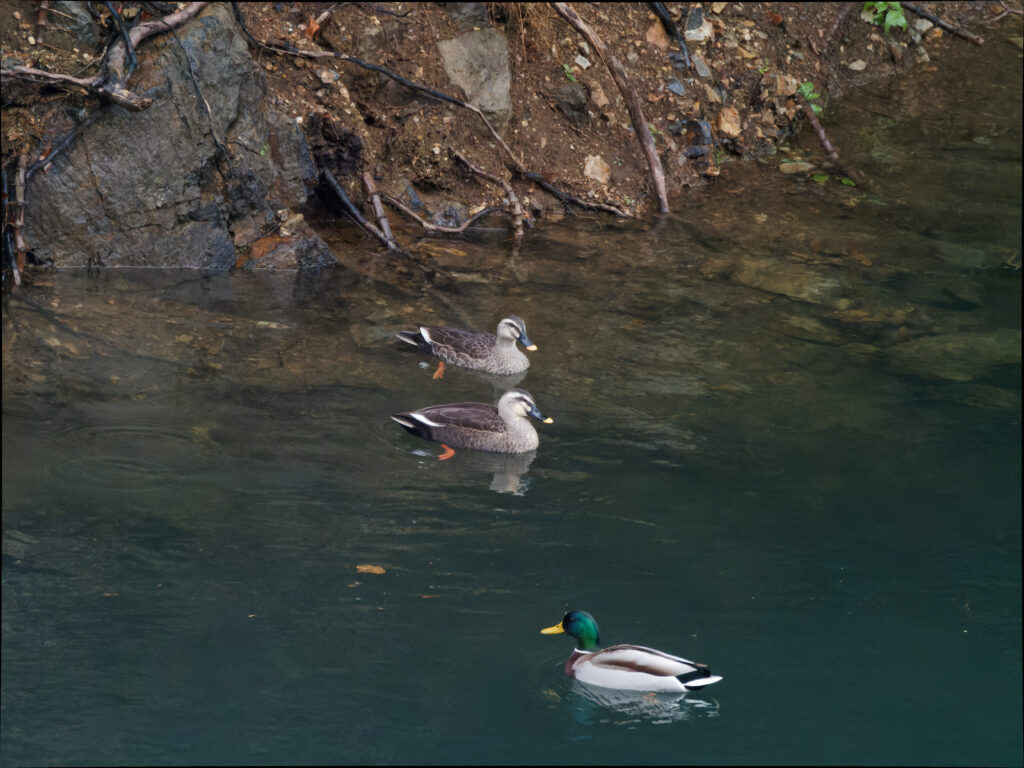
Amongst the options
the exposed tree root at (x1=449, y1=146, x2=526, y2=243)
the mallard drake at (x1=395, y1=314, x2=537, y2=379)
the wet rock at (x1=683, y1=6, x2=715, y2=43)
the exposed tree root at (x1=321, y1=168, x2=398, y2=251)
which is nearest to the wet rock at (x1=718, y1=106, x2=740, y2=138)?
the wet rock at (x1=683, y1=6, x2=715, y2=43)

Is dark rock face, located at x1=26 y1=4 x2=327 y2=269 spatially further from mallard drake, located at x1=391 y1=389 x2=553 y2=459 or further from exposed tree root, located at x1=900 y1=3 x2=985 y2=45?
exposed tree root, located at x1=900 y1=3 x2=985 y2=45

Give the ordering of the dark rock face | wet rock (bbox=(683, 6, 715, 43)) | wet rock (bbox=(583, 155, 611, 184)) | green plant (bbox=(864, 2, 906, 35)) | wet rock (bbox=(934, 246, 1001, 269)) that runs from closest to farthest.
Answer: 1. the dark rock face
2. wet rock (bbox=(934, 246, 1001, 269))
3. wet rock (bbox=(583, 155, 611, 184))
4. wet rock (bbox=(683, 6, 715, 43))
5. green plant (bbox=(864, 2, 906, 35))

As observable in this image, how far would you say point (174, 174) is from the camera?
1093 centimetres

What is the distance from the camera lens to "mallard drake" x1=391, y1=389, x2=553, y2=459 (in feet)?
27.1

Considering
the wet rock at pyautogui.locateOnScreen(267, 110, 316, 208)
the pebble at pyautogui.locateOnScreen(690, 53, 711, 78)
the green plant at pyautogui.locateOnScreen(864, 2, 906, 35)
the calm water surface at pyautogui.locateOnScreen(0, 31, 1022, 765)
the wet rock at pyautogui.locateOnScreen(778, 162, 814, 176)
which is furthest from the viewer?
the green plant at pyautogui.locateOnScreen(864, 2, 906, 35)

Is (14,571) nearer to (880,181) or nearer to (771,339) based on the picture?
(771,339)

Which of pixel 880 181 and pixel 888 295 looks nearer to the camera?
pixel 888 295

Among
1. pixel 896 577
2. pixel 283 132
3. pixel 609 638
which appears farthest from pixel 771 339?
pixel 283 132

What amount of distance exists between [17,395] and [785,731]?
19.9 ft

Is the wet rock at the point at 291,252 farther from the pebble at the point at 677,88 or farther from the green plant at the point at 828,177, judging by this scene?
the green plant at the point at 828,177

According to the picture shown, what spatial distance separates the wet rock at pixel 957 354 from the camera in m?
9.43

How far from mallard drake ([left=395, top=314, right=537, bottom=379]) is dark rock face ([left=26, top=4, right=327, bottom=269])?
2.47 meters

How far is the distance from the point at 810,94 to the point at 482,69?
479cm

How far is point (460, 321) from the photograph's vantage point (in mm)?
10359
